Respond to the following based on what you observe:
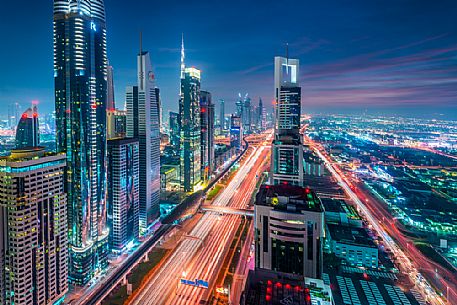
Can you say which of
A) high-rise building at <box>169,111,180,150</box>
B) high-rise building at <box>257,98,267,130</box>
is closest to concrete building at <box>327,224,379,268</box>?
high-rise building at <box>169,111,180,150</box>

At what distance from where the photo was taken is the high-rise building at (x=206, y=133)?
154ft

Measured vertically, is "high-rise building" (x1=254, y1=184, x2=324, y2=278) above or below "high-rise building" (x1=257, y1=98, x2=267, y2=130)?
below

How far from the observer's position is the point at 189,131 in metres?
42.1

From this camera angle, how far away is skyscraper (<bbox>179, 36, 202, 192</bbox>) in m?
42.2

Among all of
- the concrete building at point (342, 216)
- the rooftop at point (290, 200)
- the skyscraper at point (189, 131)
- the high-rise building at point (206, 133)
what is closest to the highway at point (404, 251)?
the concrete building at point (342, 216)

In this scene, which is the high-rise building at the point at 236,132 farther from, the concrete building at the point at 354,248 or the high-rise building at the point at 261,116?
the concrete building at the point at 354,248

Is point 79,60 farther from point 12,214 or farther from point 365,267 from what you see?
point 365,267

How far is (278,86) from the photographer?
34344mm

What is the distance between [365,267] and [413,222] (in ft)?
32.0

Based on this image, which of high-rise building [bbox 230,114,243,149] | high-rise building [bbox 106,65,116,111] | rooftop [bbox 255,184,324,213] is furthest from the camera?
high-rise building [bbox 230,114,243,149]

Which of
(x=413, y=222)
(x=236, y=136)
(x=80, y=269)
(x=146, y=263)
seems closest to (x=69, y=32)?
(x=80, y=269)

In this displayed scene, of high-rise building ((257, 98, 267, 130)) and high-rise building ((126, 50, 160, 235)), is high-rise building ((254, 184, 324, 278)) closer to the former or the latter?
high-rise building ((126, 50, 160, 235))

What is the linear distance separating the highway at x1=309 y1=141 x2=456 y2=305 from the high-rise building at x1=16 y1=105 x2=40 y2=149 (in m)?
37.6

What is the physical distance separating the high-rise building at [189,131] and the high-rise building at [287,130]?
1390 cm
